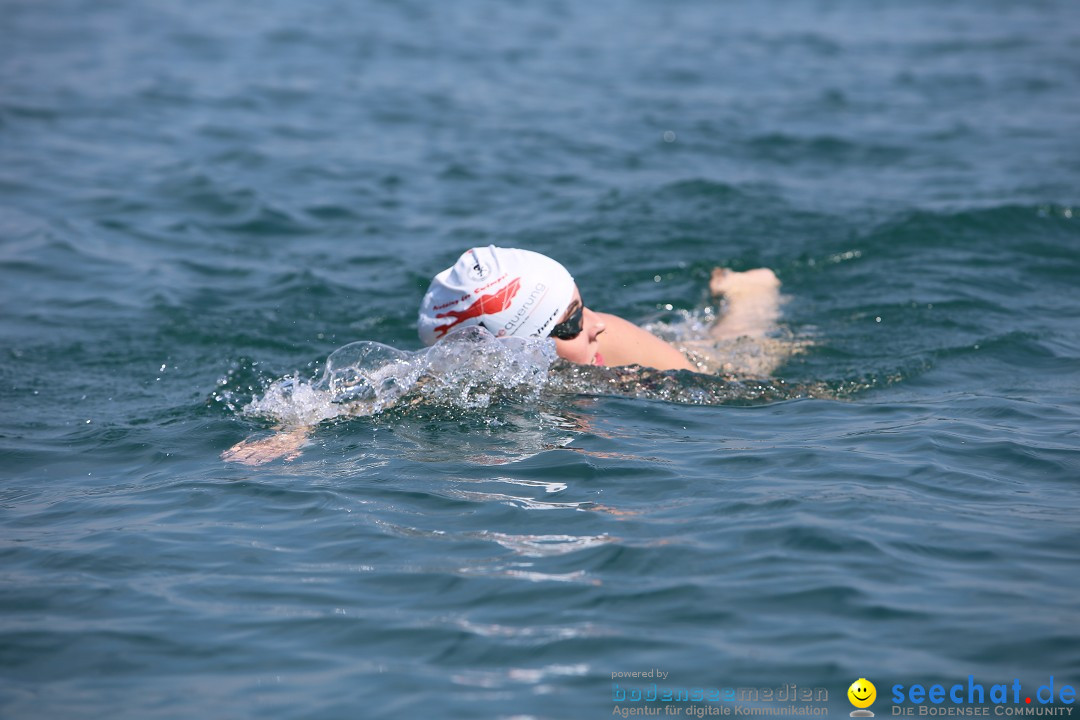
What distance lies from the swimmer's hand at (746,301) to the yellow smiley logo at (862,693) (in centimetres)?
420

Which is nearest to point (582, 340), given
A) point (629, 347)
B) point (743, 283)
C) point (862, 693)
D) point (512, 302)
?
point (629, 347)

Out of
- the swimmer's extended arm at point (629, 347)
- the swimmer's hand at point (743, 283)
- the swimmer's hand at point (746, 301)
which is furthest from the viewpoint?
the swimmer's hand at point (743, 283)

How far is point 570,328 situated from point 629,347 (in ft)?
1.98

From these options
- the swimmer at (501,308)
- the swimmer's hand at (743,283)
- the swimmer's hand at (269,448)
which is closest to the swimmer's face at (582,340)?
the swimmer at (501,308)

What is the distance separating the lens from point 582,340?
20.6 feet

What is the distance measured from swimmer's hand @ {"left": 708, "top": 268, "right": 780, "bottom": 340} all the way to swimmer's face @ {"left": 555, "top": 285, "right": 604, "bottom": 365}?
1.62 m

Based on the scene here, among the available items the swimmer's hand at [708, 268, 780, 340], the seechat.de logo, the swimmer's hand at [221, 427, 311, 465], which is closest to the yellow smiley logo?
A: the seechat.de logo

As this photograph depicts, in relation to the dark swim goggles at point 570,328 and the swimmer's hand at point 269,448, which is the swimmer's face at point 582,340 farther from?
the swimmer's hand at point 269,448

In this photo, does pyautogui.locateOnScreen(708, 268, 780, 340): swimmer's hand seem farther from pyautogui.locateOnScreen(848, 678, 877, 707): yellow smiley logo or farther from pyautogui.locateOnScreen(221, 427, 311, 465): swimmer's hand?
pyautogui.locateOnScreen(848, 678, 877, 707): yellow smiley logo

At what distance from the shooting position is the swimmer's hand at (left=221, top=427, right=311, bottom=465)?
5.74 metres

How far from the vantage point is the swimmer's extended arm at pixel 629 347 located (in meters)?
6.58

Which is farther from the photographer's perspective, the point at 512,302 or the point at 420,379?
the point at 420,379

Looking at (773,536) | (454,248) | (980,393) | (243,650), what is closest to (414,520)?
(243,650)

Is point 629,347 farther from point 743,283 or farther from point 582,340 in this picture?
point 743,283
